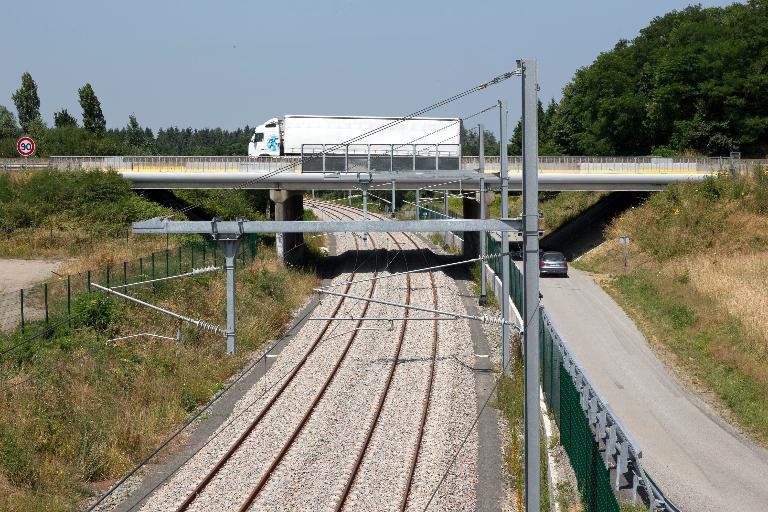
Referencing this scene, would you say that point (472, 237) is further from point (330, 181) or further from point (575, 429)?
point (575, 429)

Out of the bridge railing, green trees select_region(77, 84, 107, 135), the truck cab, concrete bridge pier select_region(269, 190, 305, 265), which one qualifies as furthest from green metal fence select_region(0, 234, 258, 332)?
green trees select_region(77, 84, 107, 135)

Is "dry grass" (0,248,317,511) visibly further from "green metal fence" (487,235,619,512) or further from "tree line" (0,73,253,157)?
"tree line" (0,73,253,157)

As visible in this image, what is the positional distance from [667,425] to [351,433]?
7240 millimetres

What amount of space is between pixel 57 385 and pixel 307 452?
5782mm

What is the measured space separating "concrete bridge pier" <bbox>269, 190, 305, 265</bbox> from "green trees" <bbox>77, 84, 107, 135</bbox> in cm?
5507

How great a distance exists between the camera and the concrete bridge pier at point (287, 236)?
40.7m

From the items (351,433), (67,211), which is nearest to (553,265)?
(351,433)

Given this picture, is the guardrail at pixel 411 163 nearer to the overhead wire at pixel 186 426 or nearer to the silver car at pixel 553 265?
the silver car at pixel 553 265

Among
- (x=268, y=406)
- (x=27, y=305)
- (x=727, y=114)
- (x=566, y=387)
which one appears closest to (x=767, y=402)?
(x=566, y=387)

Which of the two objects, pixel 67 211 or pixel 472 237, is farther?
pixel 472 237

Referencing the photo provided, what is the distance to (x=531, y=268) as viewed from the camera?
34.4 ft

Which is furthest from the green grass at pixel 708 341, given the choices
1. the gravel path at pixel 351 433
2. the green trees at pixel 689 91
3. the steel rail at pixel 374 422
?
the green trees at pixel 689 91

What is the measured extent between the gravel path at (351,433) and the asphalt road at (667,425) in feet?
11.9

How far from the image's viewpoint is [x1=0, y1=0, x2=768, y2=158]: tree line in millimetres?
57344
